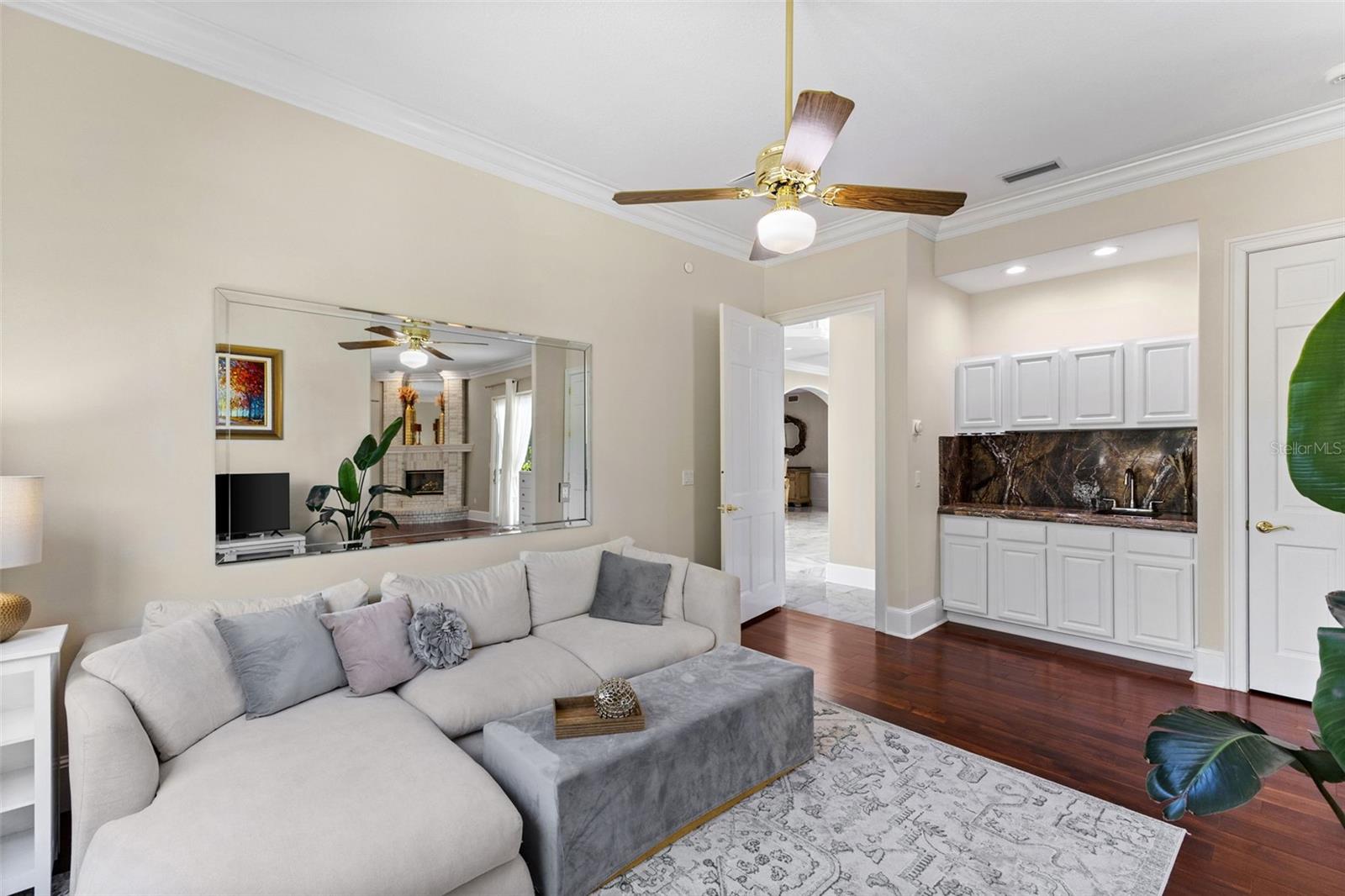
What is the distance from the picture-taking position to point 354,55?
2.79 m

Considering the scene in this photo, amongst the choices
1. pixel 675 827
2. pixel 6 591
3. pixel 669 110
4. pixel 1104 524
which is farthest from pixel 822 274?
pixel 6 591

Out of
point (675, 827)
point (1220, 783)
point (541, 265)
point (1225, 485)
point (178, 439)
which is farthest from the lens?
point (541, 265)

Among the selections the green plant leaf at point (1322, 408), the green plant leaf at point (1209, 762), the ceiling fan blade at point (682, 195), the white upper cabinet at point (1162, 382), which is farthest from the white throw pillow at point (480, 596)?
the white upper cabinet at point (1162, 382)

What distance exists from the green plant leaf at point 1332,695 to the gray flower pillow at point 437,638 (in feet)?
8.84

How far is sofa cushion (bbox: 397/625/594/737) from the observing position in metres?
2.40

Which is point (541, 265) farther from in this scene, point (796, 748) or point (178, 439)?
point (796, 748)

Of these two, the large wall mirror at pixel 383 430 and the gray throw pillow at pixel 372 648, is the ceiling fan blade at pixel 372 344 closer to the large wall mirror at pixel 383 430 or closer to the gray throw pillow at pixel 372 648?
the large wall mirror at pixel 383 430

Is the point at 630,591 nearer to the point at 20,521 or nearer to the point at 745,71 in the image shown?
the point at 20,521

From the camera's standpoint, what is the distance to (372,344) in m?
3.20

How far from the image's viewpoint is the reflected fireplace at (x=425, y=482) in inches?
131

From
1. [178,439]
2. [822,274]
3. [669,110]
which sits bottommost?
[178,439]

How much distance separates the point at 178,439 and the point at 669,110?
2.76 meters

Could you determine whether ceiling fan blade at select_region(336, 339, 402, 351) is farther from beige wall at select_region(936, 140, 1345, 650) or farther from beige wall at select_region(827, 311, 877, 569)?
beige wall at select_region(936, 140, 1345, 650)

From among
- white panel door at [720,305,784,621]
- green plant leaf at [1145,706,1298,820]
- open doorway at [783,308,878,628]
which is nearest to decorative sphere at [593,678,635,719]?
green plant leaf at [1145,706,1298,820]
